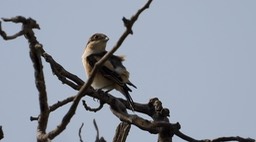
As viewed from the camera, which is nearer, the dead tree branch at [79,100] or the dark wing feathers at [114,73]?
the dead tree branch at [79,100]

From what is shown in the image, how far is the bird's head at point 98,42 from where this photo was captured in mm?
9945

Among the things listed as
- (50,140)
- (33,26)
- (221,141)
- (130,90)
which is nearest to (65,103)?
(50,140)

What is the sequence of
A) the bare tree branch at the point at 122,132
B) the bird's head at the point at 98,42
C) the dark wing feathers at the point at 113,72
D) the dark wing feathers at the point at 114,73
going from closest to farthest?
the bare tree branch at the point at 122,132 < the dark wing feathers at the point at 114,73 < the dark wing feathers at the point at 113,72 < the bird's head at the point at 98,42

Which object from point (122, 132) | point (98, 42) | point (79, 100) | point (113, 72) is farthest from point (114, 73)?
point (79, 100)

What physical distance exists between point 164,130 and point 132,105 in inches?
44.4

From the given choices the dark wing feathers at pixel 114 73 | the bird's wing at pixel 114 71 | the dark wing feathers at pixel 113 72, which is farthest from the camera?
the bird's wing at pixel 114 71

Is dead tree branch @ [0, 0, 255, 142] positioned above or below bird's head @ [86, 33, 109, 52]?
below

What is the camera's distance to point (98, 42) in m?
9.98

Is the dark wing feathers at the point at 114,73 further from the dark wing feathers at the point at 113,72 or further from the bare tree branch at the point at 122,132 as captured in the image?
the bare tree branch at the point at 122,132

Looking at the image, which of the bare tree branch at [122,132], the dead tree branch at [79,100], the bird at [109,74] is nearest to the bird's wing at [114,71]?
the bird at [109,74]

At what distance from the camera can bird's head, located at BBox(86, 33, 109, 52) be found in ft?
32.6

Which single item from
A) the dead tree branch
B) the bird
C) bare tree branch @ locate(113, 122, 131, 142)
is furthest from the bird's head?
bare tree branch @ locate(113, 122, 131, 142)

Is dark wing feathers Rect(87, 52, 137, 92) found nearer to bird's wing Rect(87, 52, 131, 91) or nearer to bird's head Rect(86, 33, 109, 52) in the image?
bird's wing Rect(87, 52, 131, 91)

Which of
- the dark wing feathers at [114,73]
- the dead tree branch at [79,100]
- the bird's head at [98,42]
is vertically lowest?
the dead tree branch at [79,100]
